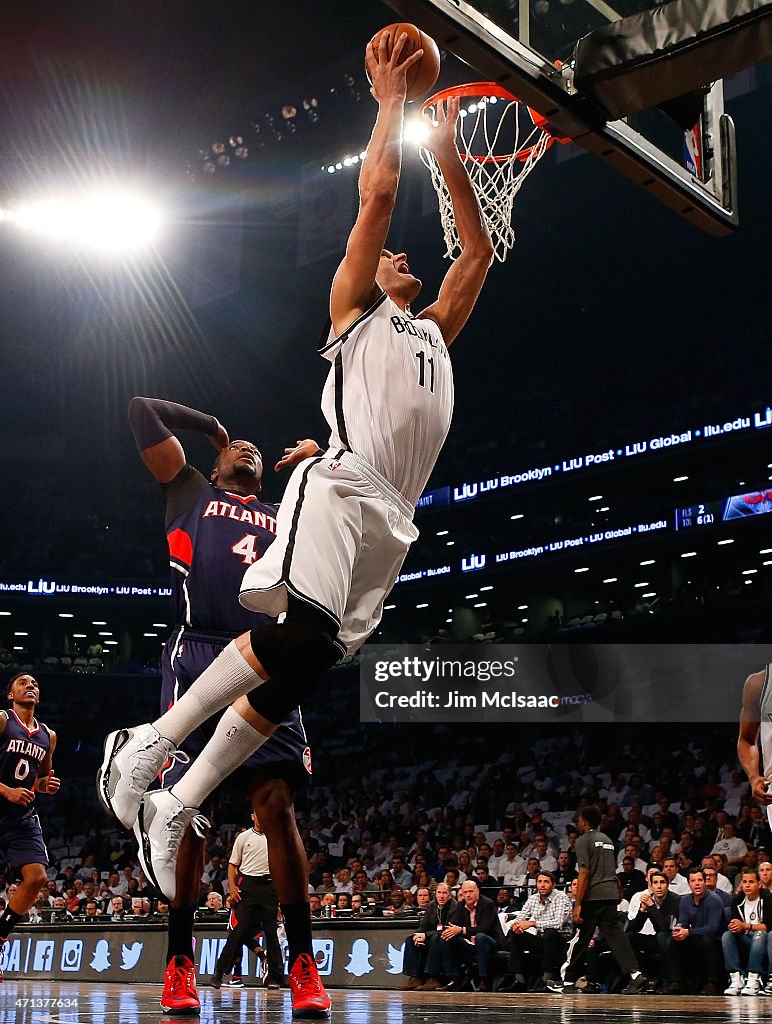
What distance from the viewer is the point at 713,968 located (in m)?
9.64

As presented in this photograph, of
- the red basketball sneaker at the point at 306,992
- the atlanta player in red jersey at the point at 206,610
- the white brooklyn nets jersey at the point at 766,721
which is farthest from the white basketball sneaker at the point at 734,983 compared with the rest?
the red basketball sneaker at the point at 306,992

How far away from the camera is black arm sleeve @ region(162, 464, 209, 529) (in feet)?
15.4

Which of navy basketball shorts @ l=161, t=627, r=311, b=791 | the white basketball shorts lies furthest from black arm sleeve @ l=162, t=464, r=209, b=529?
the white basketball shorts

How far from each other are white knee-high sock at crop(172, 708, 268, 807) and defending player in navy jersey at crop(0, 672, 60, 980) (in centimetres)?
459

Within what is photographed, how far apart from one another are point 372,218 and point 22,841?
5757mm

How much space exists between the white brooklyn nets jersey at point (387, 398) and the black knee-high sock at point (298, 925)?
1.51m

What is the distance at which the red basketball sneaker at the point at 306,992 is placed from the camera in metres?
3.49

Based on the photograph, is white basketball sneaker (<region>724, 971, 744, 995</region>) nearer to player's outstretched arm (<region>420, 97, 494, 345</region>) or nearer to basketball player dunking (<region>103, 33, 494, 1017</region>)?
basketball player dunking (<region>103, 33, 494, 1017</region>)

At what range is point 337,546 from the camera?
3.35 m

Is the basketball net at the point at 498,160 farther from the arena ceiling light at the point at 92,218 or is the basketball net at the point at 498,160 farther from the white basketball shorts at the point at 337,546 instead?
the arena ceiling light at the point at 92,218

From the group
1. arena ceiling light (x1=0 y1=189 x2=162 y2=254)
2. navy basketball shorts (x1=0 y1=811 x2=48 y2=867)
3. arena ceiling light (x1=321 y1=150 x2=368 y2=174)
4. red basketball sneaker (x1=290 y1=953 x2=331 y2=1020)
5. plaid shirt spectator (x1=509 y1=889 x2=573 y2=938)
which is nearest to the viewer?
red basketball sneaker (x1=290 y1=953 x2=331 y2=1020)

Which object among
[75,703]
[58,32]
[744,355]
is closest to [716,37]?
[58,32]

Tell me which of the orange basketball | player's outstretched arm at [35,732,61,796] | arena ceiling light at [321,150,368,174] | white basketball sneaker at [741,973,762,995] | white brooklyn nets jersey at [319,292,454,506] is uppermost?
arena ceiling light at [321,150,368,174]

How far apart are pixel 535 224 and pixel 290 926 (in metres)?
25.2
